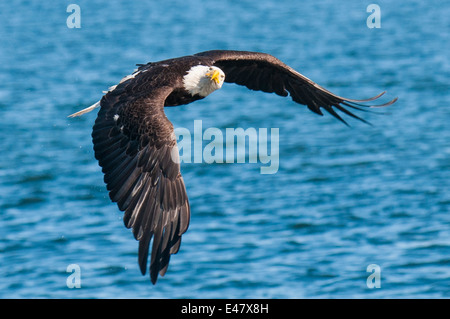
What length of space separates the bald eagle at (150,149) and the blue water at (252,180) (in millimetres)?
6685

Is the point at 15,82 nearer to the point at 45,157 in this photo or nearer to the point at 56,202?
the point at 45,157

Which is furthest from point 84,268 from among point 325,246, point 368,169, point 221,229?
point 368,169

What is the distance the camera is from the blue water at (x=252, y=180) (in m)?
17.0

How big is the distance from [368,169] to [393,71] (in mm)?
9745

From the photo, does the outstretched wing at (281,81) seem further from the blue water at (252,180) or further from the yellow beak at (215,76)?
the blue water at (252,180)

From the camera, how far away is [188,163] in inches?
884

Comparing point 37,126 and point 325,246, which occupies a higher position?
point 37,126

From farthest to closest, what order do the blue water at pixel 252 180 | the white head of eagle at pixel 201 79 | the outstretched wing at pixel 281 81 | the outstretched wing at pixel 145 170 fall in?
the blue water at pixel 252 180 < the outstretched wing at pixel 281 81 < the white head of eagle at pixel 201 79 < the outstretched wing at pixel 145 170

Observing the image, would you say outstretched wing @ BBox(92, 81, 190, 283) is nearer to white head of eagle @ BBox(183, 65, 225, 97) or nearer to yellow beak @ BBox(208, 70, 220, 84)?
white head of eagle @ BBox(183, 65, 225, 97)

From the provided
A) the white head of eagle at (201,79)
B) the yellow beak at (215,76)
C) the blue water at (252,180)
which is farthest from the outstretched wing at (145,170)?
the blue water at (252,180)

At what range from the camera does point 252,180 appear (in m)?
21.5

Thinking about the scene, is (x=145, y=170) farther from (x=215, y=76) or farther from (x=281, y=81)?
(x=281, y=81)

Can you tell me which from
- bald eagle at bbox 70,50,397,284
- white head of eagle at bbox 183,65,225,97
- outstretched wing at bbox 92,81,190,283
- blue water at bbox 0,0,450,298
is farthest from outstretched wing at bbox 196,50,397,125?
blue water at bbox 0,0,450,298

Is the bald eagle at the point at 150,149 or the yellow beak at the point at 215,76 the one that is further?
the yellow beak at the point at 215,76
